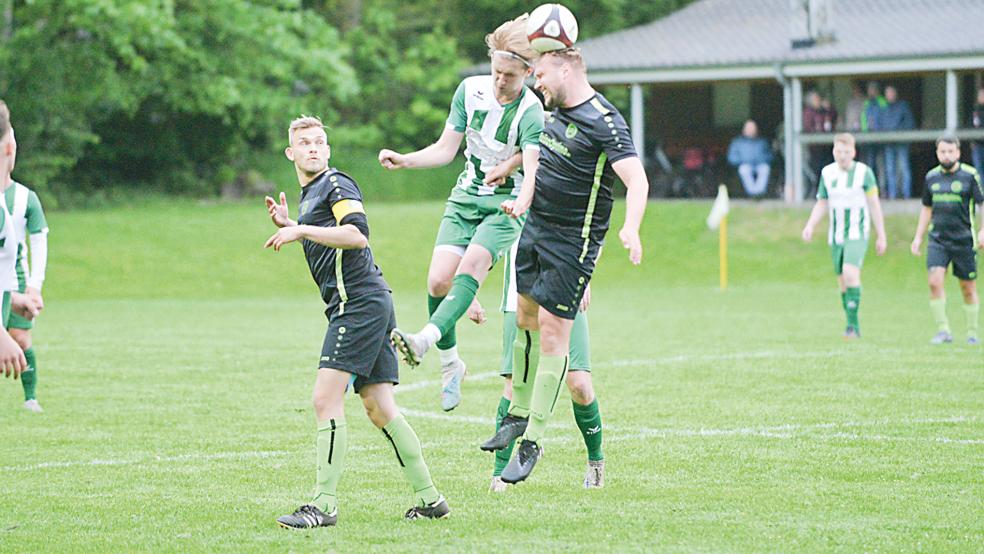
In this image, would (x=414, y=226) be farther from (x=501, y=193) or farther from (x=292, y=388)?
(x=501, y=193)

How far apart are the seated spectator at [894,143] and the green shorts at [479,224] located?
23733mm

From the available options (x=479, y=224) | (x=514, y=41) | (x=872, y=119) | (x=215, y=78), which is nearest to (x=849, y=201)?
(x=479, y=224)

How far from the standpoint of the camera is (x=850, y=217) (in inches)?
664

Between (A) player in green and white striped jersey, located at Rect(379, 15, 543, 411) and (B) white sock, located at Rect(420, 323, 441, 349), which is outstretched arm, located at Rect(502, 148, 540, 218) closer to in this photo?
(A) player in green and white striped jersey, located at Rect(379, 15, 543, 411)

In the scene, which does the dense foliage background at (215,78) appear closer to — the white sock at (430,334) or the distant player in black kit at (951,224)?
the distant player in black kit at (951,224)

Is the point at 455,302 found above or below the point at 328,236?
below

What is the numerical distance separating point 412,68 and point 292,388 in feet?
110

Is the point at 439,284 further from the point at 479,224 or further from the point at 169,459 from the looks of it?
the point at 169,459

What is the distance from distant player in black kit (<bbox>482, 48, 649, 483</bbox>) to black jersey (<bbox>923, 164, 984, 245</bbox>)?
9556 millimetres

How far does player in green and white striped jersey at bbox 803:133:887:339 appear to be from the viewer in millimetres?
16828

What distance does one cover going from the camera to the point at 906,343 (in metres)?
16.1

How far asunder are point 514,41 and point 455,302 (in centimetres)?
150

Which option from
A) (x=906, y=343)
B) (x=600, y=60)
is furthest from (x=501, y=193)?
(x=600, y=60)

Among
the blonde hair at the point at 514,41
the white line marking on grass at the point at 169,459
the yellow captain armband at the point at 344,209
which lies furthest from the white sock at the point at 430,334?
the white line marking on grass at the point at 169,459
